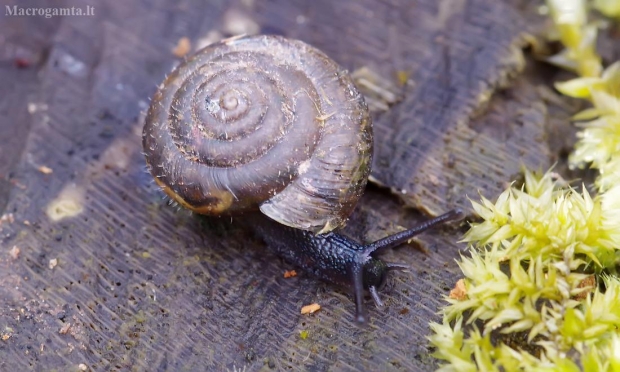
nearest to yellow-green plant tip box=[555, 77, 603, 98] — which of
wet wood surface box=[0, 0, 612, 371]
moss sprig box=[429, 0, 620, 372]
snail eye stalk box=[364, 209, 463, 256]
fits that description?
wet wood surface box=[0, 0, 612, 371]

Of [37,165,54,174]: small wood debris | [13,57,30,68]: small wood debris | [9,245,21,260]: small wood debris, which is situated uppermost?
[13,57,30,68]: small wood debris

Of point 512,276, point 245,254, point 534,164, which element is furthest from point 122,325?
point 534,164

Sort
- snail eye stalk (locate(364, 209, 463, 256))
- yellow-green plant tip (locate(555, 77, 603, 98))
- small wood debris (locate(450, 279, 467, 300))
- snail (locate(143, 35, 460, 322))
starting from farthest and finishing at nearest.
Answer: yellow-green plant tip (locate(555, 77, 603, 98)) < snail eye stalk (locate(364, 209, 463, 256)) < snail (locate(143, 35, 460, 322)) < small wood debris (locate(450, 279, 467, 300))

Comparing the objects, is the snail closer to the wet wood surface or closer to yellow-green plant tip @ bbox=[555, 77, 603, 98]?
the wet wood surface

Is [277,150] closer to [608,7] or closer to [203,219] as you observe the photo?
[203,219]

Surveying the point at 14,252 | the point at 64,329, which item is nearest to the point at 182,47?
the point at 14,252

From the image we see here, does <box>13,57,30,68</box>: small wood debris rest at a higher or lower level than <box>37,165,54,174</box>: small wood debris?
higher

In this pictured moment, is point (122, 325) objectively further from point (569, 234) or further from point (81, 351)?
point (569, 234)
